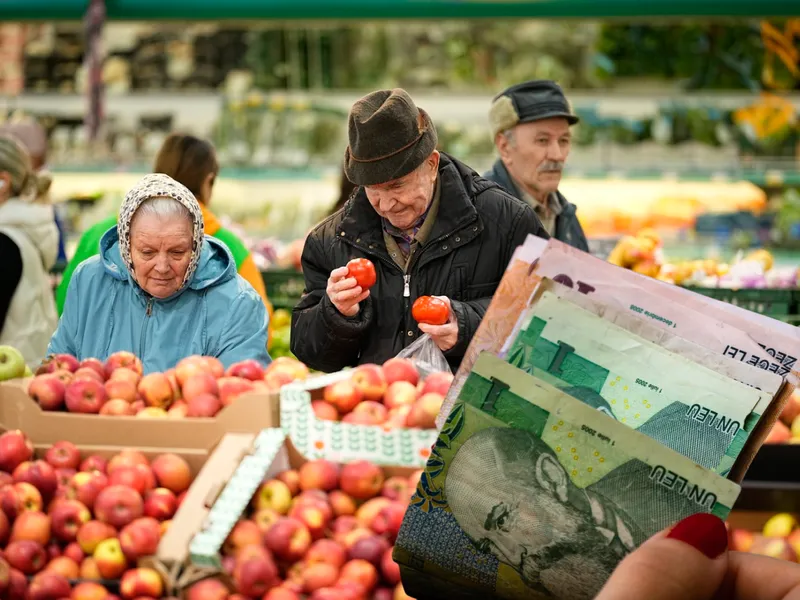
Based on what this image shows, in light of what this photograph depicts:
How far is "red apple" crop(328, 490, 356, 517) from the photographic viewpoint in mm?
2107

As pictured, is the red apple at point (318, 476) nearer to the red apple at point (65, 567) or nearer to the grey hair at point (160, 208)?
the red apple at point (65, 567)

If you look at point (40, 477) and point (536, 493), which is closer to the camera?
point (536, 493)

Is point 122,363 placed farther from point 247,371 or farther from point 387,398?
point 387,398

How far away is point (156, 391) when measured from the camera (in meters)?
2.53

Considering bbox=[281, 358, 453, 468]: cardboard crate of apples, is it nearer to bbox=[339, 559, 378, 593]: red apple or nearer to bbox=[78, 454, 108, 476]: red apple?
bbox=[339, 559, 378, 593]: red apple

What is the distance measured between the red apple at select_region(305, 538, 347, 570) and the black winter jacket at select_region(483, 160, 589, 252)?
233 centimetres

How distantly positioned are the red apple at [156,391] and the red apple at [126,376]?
2 centimetres

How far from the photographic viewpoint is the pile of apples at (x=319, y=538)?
6.23 ft

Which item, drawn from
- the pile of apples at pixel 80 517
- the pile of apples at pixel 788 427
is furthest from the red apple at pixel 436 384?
the pile of apples at pixel 788 427

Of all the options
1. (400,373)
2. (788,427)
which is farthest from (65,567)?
(788,427)

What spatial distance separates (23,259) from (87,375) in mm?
2090

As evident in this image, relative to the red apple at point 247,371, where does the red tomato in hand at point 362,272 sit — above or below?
above

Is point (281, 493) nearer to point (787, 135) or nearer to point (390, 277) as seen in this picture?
point (390, 277)

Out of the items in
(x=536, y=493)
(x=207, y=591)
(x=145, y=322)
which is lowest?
(x=145, y=322)
